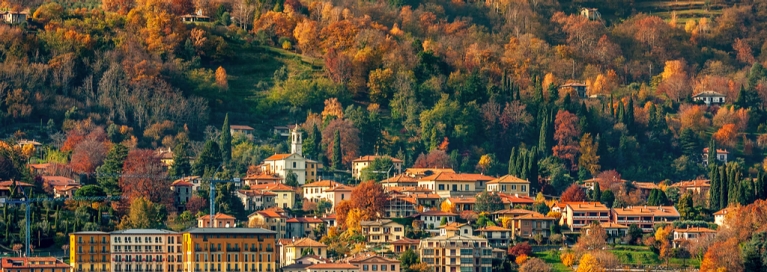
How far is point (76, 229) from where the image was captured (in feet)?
376

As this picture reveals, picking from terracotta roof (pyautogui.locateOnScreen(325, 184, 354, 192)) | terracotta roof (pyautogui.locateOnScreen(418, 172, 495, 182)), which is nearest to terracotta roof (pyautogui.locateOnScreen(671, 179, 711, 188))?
terracotta roof (pyautogui.locateOnScreen(418, 172, 495, 182))

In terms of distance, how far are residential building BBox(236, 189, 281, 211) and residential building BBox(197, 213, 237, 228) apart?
233 inches

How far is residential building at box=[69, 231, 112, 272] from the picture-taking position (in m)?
113

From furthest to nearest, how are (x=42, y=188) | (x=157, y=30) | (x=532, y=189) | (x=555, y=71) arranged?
(x=555, y=71) → (x=157, y=30) → (x=532, y=189) → (x=42, y=188)

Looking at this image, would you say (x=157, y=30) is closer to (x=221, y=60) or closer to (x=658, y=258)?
(x=221, y=60)

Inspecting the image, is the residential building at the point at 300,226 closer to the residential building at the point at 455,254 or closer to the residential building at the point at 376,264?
the residential building at the point at 455,254

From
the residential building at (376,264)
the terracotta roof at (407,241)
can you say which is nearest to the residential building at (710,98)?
the terracotta roof at (407,241)

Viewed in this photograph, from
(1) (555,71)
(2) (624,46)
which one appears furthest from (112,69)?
(2) (624,46)

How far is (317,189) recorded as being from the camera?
131125mm

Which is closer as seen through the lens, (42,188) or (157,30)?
(42,188)

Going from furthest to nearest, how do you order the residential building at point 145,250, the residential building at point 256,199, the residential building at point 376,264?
the residential building at point 256,199 < the residential building at point 145,250 < the residential building at point 376,264

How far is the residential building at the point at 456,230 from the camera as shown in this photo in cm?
12012

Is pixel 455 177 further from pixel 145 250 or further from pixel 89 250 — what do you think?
pixel 89 250

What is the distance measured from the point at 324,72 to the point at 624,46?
104ft
